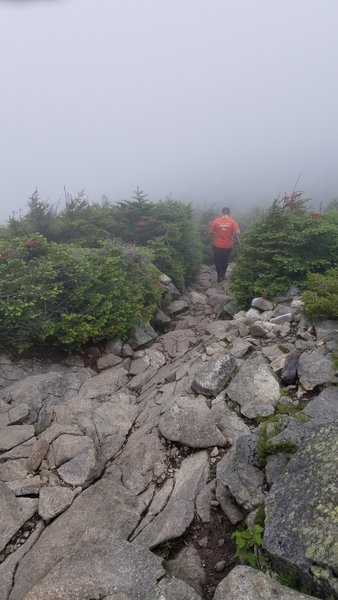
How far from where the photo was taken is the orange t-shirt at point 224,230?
43.0ft

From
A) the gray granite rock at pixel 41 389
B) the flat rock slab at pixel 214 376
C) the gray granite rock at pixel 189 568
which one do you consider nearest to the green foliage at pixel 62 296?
the gray granite rock at pixel 41 389

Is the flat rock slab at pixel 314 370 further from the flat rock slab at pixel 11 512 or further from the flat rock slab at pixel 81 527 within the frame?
the flat rock slab at pixel 11 512

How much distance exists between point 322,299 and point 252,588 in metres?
4.82

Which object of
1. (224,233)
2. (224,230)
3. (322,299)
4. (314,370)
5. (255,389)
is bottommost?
(255,389)

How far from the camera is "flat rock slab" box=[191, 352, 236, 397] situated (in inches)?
219

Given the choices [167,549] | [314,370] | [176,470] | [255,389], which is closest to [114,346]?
[255,389]

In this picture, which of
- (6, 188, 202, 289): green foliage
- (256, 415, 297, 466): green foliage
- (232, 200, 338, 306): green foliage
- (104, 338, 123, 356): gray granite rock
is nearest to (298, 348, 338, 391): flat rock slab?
(256, 415, 297, 466): green foliage

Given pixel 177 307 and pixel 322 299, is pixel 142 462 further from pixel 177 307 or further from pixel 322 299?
pixel 177 307

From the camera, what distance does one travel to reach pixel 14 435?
5.61 meters

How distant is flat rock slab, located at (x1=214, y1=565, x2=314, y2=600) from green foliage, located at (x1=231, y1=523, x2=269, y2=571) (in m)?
0.32

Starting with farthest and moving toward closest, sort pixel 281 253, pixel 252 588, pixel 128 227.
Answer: pixel 128 227, pixel 281 253, pixel 252 588

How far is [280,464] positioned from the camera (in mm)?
3701

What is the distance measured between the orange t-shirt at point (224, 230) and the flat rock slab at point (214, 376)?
26.1 ft

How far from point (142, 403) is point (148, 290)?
4022 millimetres
